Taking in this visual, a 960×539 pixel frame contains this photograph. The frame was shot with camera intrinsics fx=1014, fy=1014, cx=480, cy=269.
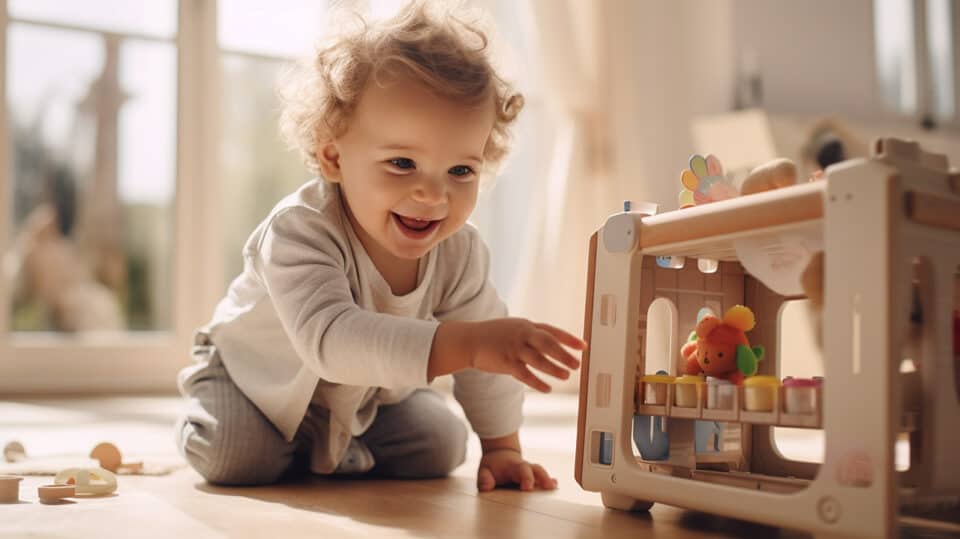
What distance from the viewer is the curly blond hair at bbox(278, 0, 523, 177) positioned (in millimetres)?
999

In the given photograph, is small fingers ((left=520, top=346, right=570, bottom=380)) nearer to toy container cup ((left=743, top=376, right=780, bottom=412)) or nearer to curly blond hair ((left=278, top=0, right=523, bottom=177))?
toy container cup ((left=743, top=376, right=780, bottom=412))

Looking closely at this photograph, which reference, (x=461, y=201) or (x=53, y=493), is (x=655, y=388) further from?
(x=53, y=493)

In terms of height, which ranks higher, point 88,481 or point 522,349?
point 522,349

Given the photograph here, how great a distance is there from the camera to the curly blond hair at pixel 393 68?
3.28 feet

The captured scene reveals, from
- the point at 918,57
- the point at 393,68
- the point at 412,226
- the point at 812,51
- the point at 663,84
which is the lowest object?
the point at 412,226

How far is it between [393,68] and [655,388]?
1.31ft

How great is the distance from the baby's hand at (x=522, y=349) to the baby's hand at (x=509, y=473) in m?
0.27

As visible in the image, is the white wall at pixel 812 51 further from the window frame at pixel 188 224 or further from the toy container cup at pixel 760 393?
the toy container cup at pixel 760 393

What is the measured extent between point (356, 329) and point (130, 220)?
3.12m

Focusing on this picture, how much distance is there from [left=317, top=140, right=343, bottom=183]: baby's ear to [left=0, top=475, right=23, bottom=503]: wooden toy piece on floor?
428mm

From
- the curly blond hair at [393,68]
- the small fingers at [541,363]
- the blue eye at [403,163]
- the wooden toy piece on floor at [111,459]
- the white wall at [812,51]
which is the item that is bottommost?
the wooden toy piece on floor at [111,459]

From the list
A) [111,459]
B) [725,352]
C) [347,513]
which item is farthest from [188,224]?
[725,352]

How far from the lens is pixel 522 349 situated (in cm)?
79

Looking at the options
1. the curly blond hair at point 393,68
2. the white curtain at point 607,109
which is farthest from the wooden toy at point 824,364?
the white curtain at point 607,109
